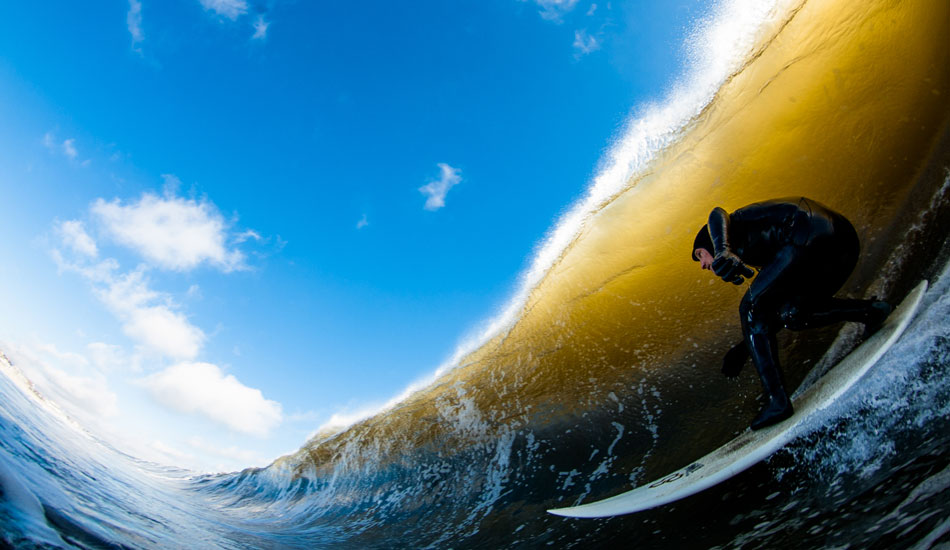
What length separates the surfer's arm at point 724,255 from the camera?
194 cm

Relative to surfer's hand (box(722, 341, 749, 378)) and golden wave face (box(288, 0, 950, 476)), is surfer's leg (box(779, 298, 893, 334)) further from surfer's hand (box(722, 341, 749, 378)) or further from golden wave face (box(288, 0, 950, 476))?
golden wave face (box(288, 0, 950, 476))

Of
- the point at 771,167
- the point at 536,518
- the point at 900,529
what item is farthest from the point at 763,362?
the point at 536,518

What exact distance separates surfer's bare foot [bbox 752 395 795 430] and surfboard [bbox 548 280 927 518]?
0.13 feet

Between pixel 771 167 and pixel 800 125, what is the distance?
306 millimetres

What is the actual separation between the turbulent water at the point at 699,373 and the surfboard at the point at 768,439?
0.31 ft

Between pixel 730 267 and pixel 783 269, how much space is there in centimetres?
31

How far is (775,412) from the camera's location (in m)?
2.06

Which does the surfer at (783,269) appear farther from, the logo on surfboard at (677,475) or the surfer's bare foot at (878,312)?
the logo on surfboard at (677,475)

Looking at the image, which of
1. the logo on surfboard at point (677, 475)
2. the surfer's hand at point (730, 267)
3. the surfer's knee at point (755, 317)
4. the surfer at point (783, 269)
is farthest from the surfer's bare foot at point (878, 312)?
the logo on surfboard at point (677, 475)

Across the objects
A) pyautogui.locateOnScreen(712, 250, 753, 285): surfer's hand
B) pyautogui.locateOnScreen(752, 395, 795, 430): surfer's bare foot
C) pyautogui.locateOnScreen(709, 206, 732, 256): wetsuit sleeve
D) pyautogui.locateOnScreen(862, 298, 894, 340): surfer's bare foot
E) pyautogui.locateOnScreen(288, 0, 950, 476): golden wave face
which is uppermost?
pyautogui.locateOnScreen(288, 0, 950, 476): golden wave face

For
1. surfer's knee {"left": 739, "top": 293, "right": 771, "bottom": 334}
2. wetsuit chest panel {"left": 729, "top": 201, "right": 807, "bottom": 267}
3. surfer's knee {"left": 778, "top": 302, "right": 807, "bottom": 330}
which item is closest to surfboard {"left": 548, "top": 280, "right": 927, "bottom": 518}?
surfer's knee {"left": 778, "top": 302, "right": 807, "bottom": 330}

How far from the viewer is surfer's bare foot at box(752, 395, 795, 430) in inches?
80.0

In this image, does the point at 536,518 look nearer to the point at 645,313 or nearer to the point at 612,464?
the point at 612,464

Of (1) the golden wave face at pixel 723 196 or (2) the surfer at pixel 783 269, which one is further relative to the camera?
(1) the golden wave face at pixel 723 196
